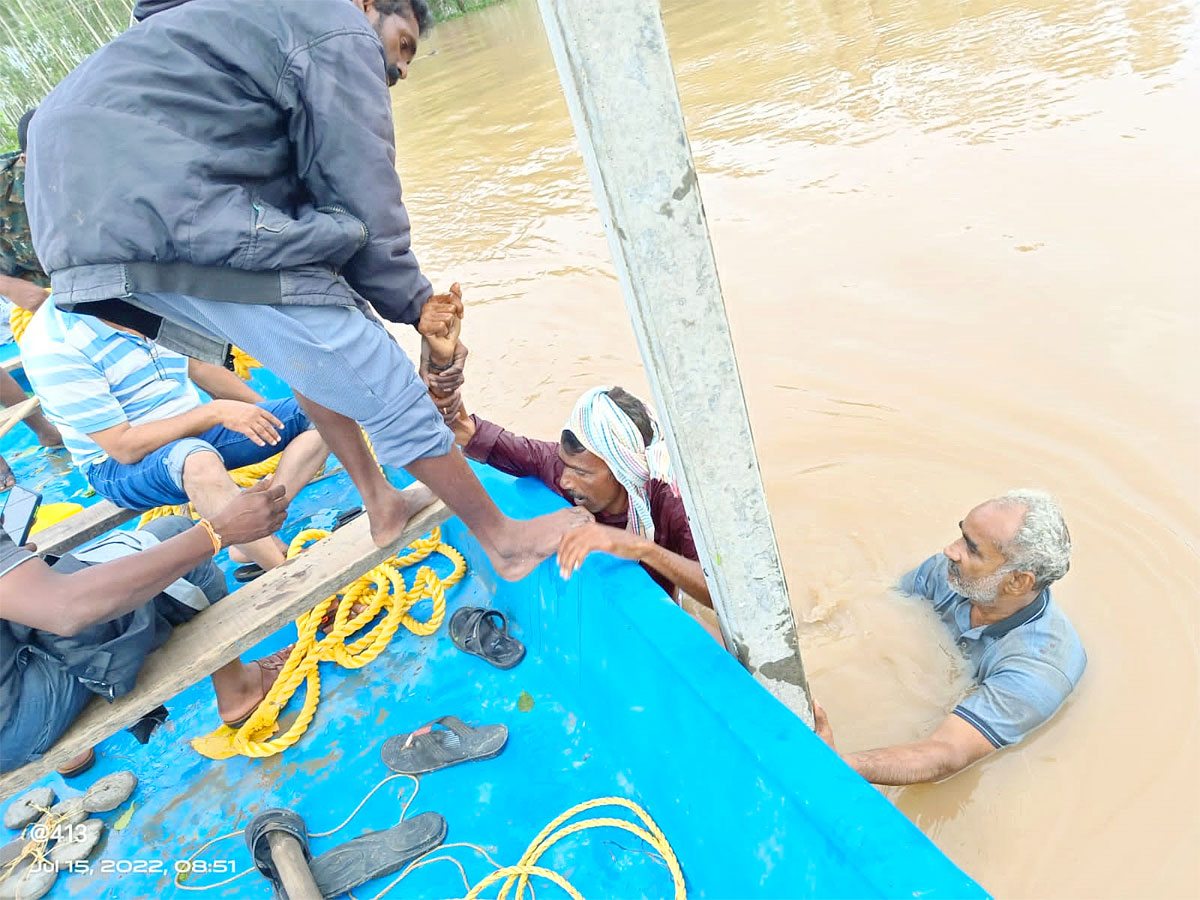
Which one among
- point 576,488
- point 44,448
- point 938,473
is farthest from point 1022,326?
point 44,448

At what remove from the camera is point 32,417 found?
464 cm

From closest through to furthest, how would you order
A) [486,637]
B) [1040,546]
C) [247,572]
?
1. [1040,546]
2. [486,637]
3. [247,572]

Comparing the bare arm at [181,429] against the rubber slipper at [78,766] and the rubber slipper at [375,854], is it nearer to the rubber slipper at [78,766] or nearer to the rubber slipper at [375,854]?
the rubber slipper at [78,766]

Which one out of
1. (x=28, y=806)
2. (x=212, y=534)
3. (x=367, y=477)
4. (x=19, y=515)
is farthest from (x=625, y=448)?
(x=28, y=806)

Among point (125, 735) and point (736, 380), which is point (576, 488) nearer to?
point (736, 380)

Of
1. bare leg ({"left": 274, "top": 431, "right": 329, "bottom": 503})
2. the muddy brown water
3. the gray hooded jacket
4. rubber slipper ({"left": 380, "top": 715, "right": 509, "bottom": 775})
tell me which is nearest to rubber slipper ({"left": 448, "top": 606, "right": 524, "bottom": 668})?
rubber slipper ({"left": 380, "top": 715, "right": 509, "bottom": 775})

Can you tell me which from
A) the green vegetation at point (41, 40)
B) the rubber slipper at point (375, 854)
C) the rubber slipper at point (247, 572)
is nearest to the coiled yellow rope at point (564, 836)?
the rubber slipper at point (375, 854)

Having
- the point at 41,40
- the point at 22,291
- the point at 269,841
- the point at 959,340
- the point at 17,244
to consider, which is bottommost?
the point at 959,340

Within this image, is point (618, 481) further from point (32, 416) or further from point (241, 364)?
point (32, 416)

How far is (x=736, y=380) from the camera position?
1139 mm

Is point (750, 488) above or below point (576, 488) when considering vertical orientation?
above

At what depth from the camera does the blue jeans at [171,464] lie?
A: 97.7 inches

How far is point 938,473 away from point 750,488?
2.30 meters

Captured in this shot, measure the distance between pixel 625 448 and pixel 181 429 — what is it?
5.10 ft
